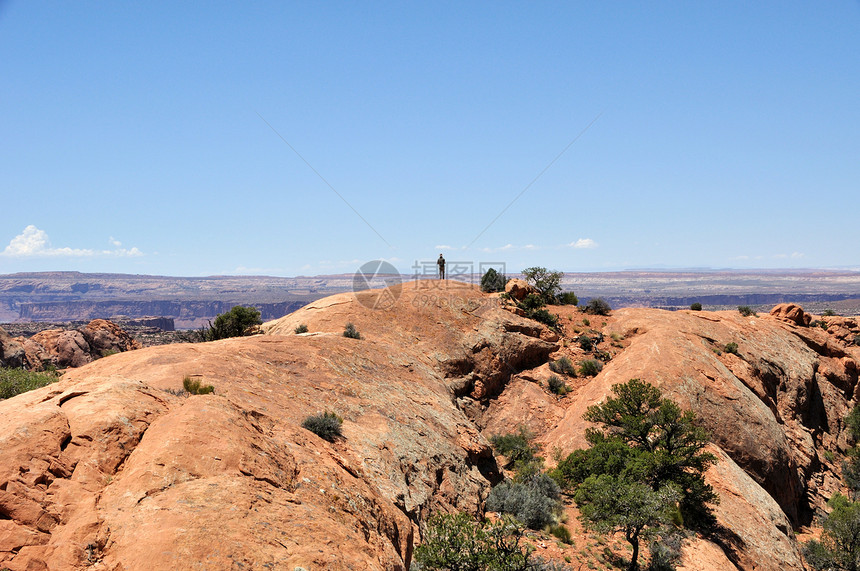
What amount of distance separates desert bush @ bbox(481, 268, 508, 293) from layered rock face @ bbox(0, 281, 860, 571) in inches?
70.2

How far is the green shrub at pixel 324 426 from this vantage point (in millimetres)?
12914

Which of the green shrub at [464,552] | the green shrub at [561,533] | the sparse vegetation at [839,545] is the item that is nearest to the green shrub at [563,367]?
the sparse vegetation at [839,545]

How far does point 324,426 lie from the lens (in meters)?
13.0

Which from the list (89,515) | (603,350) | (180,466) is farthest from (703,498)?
(89,515)

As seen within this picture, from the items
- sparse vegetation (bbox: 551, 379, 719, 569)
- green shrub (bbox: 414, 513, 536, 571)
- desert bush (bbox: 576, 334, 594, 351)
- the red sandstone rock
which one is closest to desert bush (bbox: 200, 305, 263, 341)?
the red sandstone rock

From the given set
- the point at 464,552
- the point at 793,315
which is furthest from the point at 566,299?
the point at 464,552

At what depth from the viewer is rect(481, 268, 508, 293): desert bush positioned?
38.0 meters

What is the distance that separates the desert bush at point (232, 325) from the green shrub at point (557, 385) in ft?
62.6

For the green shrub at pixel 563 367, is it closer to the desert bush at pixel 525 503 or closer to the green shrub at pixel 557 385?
the green shrub at pixel 557 385

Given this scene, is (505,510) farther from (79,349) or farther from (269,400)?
(79,349)

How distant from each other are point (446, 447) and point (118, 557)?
471 inches

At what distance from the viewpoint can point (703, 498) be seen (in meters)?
17.7

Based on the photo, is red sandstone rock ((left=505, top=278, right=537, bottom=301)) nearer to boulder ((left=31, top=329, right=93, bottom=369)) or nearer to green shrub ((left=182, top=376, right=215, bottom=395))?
green shrub ((left=182, top=376, right=215, bottom=395))

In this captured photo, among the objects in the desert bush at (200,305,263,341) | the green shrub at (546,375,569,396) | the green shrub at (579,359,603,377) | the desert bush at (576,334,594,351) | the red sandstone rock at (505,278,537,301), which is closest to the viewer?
the desert bush at (200,305,263,341)
